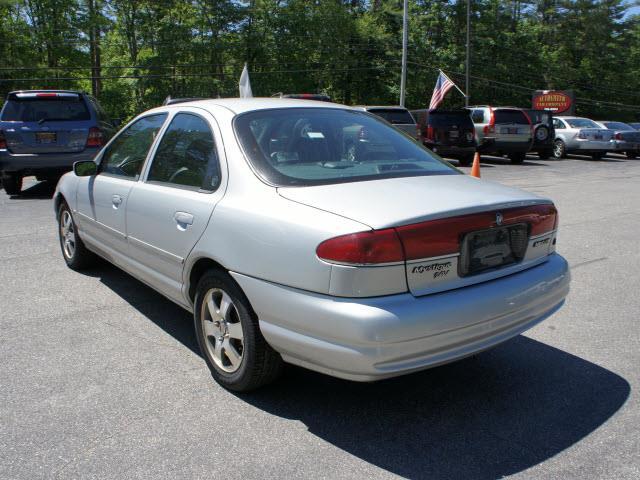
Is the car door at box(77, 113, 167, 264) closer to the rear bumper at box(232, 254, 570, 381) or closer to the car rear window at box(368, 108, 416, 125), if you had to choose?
the rear bumper at box(232, 254, 570, 381)

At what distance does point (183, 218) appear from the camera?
3590 mm

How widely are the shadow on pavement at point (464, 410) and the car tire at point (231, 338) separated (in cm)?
18

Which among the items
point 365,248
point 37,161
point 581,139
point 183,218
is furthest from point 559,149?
point 365,248

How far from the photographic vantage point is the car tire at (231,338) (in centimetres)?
317

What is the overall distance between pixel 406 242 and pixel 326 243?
361mm

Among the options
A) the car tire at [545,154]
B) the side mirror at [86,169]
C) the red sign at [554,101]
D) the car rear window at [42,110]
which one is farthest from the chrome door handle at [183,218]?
the red sign at [554,101]

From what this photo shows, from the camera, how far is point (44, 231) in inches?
312

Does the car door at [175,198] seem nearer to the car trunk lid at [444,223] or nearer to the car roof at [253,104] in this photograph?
the car roof at [253,104]

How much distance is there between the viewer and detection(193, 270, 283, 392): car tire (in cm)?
317

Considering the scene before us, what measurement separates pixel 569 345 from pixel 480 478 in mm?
1857

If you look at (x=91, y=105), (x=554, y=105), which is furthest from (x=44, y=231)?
(x=554, y=105)

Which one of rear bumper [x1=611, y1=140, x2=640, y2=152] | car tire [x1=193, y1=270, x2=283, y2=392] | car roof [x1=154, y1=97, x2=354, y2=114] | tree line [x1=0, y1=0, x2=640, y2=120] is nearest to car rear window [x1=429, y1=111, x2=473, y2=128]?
rear bumper [x1=611, y1=140, x2=640, y2=152]

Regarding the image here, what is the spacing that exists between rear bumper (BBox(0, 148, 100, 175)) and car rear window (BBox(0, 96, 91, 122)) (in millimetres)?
663

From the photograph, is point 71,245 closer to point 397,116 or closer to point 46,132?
point 46,132
